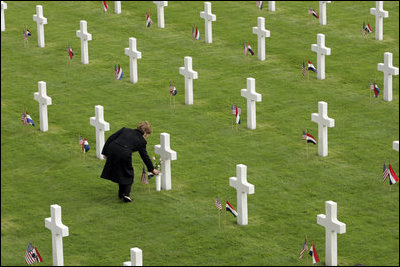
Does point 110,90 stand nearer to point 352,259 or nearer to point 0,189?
point 0,189

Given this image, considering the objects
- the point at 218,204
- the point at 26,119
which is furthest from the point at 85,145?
the point at 218,204

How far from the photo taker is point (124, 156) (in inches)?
890

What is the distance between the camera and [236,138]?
26062mm

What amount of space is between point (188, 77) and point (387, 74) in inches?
179

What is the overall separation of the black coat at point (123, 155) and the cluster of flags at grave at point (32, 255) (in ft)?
10.1

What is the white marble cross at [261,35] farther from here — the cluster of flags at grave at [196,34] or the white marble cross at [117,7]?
the white marble cross at [117,7]

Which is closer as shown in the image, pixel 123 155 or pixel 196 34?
pixel 123 155

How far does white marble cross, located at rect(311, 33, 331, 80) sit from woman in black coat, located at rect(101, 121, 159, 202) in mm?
8001

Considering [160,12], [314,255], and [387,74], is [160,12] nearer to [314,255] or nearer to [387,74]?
[387,74]

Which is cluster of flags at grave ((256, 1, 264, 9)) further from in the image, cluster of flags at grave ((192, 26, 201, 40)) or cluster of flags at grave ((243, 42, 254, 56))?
cluster of flags at grave ((243, 42, 254, 56))

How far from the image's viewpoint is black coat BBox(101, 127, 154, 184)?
22641mm

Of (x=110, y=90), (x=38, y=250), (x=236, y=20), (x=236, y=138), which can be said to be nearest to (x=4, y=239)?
(x=38, y=250)

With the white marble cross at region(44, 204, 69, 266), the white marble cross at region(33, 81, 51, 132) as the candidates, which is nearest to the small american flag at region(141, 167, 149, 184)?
the white marble cross at region(44, 204, 69, 266)

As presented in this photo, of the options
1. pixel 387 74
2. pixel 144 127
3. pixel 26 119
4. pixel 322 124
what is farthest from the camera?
pixel 387 74
